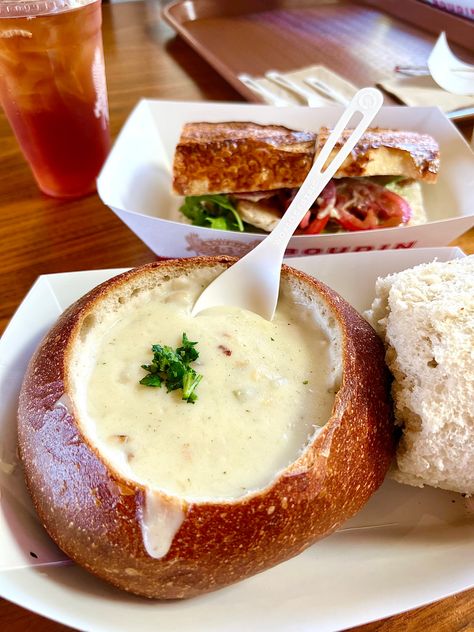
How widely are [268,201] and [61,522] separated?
0.98 metres

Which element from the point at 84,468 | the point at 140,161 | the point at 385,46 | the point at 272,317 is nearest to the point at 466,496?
the point at 272,317

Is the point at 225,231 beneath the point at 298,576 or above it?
above

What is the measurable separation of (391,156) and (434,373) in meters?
0.80

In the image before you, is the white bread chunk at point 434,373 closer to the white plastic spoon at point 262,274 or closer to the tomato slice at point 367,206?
the white plastic spoon at point 262,274

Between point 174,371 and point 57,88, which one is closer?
point 174,371

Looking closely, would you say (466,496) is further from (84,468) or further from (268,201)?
(268,201)

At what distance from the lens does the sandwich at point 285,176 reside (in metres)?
1.39

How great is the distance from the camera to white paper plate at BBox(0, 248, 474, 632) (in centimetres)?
73

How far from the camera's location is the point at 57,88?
133 centimetres

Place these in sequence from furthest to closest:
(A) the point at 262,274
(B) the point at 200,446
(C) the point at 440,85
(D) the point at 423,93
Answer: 1. (D) the point at 423,93
2. (C) the point at 440,85
3. (A) the point at 262,274
4. (B) the point at 200,446

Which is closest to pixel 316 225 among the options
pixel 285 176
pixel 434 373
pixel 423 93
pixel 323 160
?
pixel 285 176

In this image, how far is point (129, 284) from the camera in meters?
0.97

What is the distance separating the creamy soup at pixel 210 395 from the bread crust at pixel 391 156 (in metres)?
0.57

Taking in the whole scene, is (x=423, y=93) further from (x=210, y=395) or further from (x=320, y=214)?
(x=210, y=395)
